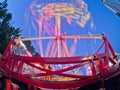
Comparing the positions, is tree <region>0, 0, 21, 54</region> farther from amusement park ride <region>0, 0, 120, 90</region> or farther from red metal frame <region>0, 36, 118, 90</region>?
red metal frame <region>0, 36, 118, 90</region>

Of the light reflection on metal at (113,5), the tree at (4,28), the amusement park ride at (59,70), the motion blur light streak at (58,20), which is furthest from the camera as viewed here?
the tree at (4,28)

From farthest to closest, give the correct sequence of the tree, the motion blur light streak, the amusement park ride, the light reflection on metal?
the tree
the light reflection on metal
the motion blur light streak
the amusement park ride

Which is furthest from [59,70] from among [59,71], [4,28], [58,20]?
[4,28]

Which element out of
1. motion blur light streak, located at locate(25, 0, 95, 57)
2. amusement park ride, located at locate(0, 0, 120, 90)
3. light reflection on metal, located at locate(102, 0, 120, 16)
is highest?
light reflection on metal, located at locate(102, 0, 120, 16)

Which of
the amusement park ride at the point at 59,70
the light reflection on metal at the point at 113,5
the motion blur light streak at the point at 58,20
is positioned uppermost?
the light reflection on metal at the point at 113,5

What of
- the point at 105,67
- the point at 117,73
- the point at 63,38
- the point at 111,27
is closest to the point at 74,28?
the point at 63,38

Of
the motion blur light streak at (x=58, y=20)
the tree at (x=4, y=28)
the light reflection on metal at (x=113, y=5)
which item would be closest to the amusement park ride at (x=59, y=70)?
the motion blur light streak at (x=58, y=20)

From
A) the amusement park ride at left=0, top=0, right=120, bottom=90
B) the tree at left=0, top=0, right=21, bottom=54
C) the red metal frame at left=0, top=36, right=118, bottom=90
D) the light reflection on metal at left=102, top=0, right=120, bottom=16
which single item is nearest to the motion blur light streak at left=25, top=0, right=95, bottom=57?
the amusement park ride at left=0, top=0, right=120, bottom=90

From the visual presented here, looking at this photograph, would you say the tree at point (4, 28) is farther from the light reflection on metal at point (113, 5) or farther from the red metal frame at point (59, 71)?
the red metal frame at point (59, 71)

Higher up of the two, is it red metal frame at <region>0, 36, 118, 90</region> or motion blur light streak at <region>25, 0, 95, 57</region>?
motion blur light streak at <region>25, 0, 95, 57</region>

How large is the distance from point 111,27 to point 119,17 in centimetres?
184

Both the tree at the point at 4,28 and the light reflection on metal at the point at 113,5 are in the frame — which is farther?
the tree at the point at 4,28

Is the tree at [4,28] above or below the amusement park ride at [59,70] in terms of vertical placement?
above

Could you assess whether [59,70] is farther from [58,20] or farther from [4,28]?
[4,28]
